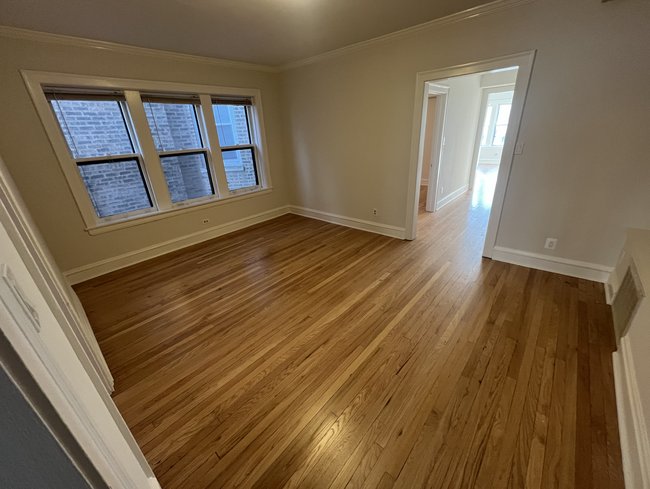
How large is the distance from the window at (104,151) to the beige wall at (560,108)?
2.79 meters

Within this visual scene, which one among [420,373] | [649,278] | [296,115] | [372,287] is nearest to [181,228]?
[296,115]

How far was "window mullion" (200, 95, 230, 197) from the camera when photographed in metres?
3.52

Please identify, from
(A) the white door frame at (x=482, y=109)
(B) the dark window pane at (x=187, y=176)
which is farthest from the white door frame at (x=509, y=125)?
(A) the white door frame at (x=482, y=109)

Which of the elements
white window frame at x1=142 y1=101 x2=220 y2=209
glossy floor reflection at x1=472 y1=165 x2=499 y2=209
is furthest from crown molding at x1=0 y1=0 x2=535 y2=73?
glossy floor reflection at x1=472 y1=165 x2=499 y2=209

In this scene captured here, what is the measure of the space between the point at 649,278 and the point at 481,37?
2.37 m

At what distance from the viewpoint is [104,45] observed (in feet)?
8.58

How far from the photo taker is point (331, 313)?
2252 millimetres

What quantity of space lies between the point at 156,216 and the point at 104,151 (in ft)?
2.87

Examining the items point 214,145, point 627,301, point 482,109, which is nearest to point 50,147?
point 214,145

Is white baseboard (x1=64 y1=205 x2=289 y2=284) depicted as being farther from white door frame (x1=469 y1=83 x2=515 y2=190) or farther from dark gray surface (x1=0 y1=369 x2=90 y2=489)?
white door frame (x1=469 y1=83 x2=515 y2=190)

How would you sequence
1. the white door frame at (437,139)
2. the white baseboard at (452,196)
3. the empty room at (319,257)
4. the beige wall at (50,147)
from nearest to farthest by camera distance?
the empty room at (319,257), the beige wall at (50,147), the white door frame at (437,139), the white baseboard at (452,196)

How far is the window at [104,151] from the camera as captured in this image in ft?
8.82

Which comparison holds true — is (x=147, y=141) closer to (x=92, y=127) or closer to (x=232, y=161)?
(x=92, y=127)

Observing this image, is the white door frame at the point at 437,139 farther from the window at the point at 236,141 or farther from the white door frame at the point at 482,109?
the window at the point at 236,141
